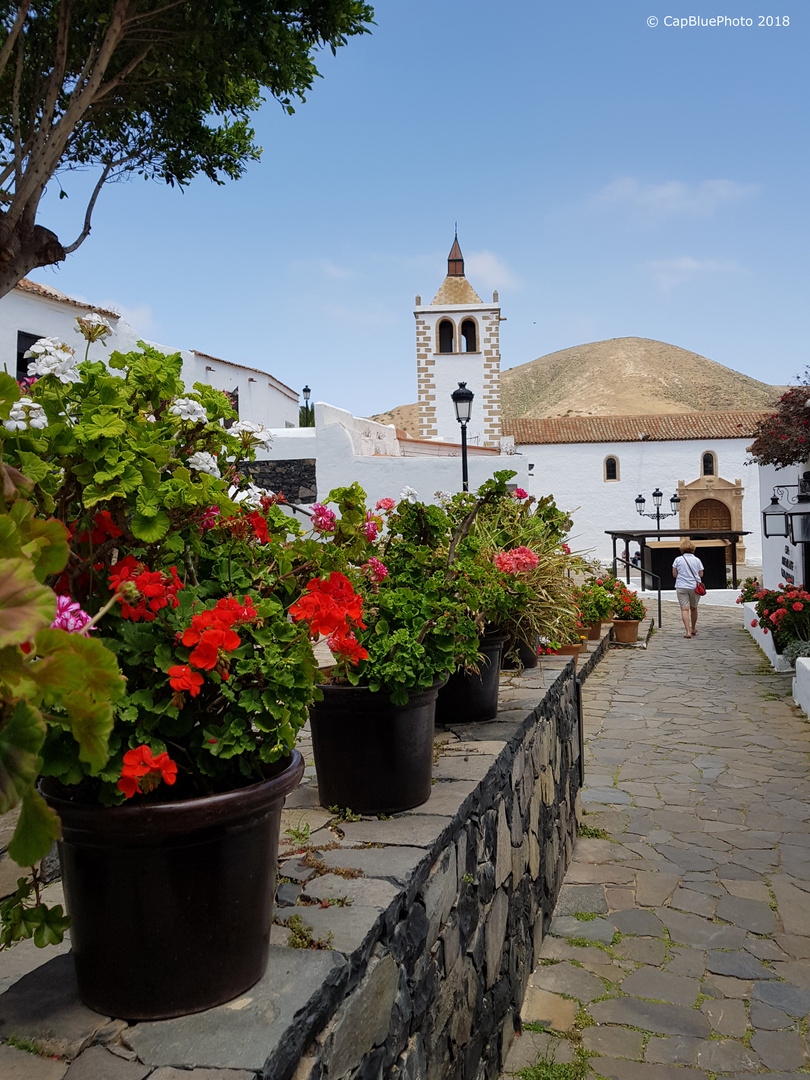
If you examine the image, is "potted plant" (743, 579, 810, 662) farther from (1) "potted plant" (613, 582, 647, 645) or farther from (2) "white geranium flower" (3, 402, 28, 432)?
(2) "white geranium flower" (3, 402, 28, 432)

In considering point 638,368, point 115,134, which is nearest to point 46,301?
point 115,134

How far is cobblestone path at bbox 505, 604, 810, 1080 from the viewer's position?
266 centimetres

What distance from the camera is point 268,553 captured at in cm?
160

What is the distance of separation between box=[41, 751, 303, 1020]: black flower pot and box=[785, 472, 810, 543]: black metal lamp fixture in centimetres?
828

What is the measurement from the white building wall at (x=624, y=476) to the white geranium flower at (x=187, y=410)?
32635 millimetres

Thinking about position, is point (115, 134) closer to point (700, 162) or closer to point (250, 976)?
point (700, 162)

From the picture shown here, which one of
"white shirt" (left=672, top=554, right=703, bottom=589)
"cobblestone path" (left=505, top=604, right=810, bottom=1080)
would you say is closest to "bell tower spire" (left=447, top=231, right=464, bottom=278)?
"white shirt" (left=672, top=554, right=703, bottom=589)

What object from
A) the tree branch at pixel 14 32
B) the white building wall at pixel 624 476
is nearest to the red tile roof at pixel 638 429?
the white building wall at pixel 624 476

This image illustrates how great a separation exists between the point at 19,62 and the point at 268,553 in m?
7.37

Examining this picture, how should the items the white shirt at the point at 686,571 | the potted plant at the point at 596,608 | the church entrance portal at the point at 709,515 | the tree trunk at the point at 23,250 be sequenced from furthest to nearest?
1. the church entrance portal at the point at 709,515
2. the white shirt at the point at 686,571
3. the potted plant at the point at 596,608
4. the tree trunk at the point at 23,250

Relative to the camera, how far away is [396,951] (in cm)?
170

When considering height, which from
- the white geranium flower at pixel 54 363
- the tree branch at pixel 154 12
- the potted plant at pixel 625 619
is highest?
the tree branch at pixel 154 12

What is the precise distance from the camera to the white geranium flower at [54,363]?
1.36m

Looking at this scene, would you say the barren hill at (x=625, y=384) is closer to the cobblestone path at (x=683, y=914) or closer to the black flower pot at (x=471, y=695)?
the cobblestone path at (x=683, y=914)
